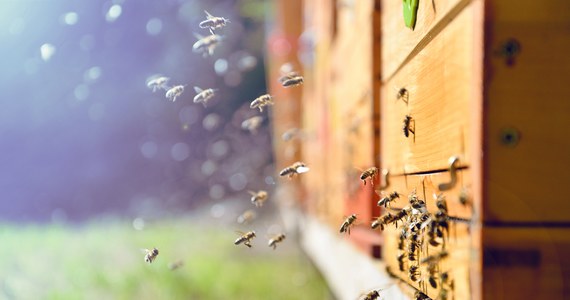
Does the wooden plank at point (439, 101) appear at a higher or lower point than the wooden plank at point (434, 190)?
A: higher

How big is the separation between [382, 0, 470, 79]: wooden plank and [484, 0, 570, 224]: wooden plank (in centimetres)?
15

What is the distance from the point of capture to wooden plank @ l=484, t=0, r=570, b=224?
1254mm

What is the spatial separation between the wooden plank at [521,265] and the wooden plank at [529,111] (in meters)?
0.04

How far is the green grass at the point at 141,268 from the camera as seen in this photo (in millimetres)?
4289

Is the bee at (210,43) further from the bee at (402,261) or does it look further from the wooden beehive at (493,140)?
the bee at (402,261)

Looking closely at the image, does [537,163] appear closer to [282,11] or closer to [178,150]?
[282,11]

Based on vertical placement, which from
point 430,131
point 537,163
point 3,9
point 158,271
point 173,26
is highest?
point 173,26

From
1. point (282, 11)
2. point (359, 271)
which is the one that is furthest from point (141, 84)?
point (359, 271)

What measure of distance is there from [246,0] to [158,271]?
1024 centimetres

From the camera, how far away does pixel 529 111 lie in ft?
4.14

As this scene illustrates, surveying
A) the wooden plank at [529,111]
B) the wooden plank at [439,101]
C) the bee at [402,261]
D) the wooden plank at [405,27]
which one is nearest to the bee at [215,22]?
the wooden plank at [405,27]

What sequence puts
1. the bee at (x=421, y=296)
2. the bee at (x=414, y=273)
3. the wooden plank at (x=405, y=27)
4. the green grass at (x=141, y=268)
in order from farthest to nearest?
the green grass at (x=141, y=268) → the bee at (x=414, y=273) → the bee at (x=421, y=296) → the wooden plank at (x=405, y=27)

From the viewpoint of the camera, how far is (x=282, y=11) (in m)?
8.34

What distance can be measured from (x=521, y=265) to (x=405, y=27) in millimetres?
962
